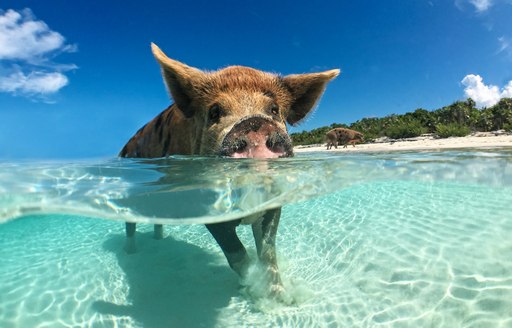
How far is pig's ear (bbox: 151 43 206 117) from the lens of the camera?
14.8 feet

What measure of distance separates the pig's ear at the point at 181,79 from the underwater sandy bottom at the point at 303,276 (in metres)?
2.41

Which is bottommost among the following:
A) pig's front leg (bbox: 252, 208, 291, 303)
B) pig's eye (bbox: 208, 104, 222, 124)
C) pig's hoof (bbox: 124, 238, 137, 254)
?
pig's hoof (bbox: 124, 238, 137, 254)

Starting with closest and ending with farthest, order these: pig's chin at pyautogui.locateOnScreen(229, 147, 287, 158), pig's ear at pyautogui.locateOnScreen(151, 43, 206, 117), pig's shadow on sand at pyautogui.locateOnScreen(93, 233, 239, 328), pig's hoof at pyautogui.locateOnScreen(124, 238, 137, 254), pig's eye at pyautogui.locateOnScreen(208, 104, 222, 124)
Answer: pig's chin at pyautogui.locateOnScreen(229, 147, 287, 158)
pig's shadow on sand at pyautogui.locateOnScreen(93, 233, 239, 328)
pig's eye at pyautogui.locateOnScreen(208, 104, 222, 124)
pig's ear at pyautogui.locateOnScreen(151, 43, 206, 117)
pig's hoof at pyautogui.locateOnScreen(124, 238, 137, 254)

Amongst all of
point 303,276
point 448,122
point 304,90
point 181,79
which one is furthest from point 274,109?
point 448,122

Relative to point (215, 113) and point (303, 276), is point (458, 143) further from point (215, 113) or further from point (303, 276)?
point (215, 113)

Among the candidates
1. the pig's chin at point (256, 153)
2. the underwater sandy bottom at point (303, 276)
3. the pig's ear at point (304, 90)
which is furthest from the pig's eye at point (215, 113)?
the underwater sandy bottom at point (303, 276)

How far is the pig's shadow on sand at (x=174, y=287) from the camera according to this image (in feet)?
12.1

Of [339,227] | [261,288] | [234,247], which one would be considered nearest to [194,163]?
[234,247]

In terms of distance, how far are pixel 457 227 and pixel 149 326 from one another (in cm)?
522

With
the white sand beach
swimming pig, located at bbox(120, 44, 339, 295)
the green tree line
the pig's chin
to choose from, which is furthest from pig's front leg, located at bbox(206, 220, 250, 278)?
the green tree line

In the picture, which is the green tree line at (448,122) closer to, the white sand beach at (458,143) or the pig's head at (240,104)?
the white sand beach at (458,143)

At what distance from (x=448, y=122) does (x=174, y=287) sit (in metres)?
33.0

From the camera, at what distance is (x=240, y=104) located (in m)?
4.23

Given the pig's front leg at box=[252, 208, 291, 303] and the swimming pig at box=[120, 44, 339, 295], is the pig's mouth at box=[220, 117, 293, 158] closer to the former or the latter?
the swimming pig at box=[120, 44, 339, 295]
